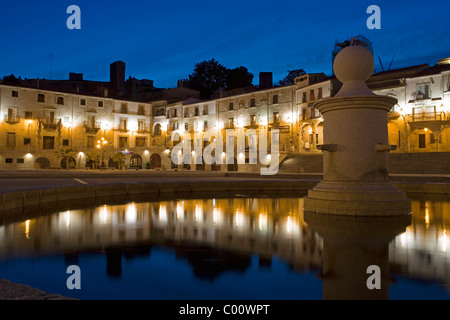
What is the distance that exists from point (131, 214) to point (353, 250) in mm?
5936

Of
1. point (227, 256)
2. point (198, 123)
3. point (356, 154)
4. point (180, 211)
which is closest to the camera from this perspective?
point (227, 256)

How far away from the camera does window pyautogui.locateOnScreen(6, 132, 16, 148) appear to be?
4928 cm

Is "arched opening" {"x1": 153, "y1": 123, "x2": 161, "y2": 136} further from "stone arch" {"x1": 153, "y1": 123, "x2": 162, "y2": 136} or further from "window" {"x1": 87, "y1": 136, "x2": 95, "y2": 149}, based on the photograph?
"window" {"x1": 87, "y1": 136, "x2": 95, "y2": 149}

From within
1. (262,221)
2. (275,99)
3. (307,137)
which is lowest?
(262,221)

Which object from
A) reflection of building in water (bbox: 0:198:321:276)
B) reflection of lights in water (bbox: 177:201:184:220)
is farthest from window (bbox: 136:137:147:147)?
reflection of building in water (bbox: 0:198:321:276)

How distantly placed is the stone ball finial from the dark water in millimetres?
3596

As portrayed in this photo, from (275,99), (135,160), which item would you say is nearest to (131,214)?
(275,99)

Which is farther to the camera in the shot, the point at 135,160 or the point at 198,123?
the point at 135,160

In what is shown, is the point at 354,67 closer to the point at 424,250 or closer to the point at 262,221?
the point at 262,221

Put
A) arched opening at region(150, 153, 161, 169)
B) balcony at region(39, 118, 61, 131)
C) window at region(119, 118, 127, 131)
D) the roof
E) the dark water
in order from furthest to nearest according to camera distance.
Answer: window at region(119, 118, 127, 131), arched opening at region(150, 153, 161, 169), balcony at region(39, 118, 61, 131), the roof, the dark water

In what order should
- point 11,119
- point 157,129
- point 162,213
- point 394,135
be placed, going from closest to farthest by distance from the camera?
point 162,213 < point 394,135 < point 11,119 < point 157,129

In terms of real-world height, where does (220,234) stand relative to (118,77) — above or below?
below

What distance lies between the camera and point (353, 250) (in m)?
5.43

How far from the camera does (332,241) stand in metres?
6.12
